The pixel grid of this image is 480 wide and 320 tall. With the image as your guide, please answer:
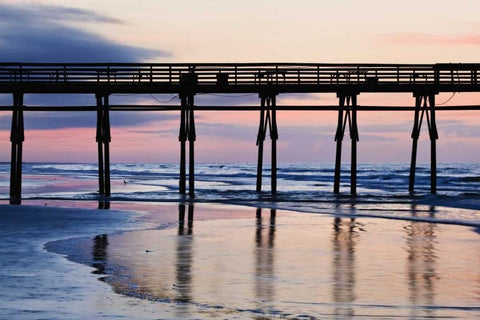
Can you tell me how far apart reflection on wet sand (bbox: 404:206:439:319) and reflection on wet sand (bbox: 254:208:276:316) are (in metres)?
1.82

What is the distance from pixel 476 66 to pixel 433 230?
15088 mm

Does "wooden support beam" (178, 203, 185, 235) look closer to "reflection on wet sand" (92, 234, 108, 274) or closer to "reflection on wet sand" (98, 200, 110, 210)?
"reflection on wet sand" (92, 234, 108, 274)

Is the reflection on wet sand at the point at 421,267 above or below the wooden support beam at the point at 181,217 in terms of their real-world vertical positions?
above

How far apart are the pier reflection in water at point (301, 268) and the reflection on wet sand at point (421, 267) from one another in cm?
1

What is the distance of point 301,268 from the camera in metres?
13.2

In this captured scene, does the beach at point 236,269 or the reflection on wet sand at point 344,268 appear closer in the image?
the beach at point 236,269

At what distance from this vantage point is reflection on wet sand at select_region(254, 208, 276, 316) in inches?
419

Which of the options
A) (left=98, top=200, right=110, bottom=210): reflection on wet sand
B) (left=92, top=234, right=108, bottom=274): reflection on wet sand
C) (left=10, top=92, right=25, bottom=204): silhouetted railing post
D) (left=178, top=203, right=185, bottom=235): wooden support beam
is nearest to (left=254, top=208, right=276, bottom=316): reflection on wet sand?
(left=178, top=203, right=185, bottom=235): wooden support beam

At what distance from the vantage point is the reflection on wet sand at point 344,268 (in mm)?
10172

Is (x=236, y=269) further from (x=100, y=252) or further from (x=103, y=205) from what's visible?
(x=103, y=205)

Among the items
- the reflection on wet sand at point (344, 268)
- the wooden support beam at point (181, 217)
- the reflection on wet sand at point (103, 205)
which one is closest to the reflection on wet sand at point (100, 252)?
the wooden support beam at point (181, 217)

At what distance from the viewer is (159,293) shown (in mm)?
10875

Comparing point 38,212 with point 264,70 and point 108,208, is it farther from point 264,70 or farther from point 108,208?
point 264,70

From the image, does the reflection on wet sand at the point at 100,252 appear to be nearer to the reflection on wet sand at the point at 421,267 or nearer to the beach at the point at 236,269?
the beach at the point at 236,269
